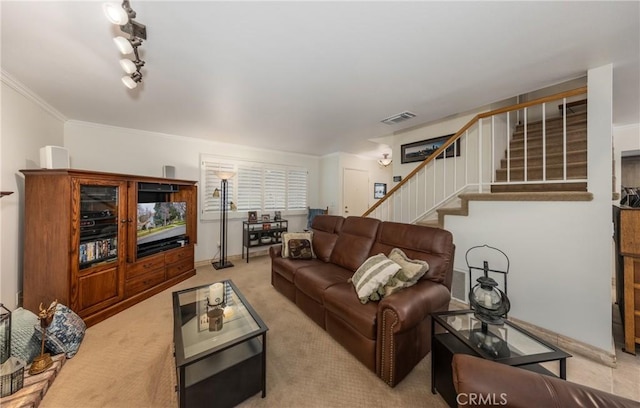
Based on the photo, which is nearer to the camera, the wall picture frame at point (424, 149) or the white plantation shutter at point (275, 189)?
the wall picture frame at point (424, 149)

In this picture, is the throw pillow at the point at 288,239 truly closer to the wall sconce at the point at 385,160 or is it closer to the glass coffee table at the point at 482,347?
the glass coffee table at the point at 482,347

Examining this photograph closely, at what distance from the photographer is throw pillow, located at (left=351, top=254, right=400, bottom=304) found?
71.8 inches

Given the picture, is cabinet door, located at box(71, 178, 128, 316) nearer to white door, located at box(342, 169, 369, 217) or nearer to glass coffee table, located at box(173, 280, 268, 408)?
glass coffee table, located at box(173, 280, 268, 408)

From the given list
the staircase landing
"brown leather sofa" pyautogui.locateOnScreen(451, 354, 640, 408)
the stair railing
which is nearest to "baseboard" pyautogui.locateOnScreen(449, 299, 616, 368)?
the staircase landing

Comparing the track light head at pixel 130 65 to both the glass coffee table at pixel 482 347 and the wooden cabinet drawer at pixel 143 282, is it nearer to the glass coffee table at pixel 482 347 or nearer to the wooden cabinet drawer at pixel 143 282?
the wooden cabinet drawer at pixel 143 282

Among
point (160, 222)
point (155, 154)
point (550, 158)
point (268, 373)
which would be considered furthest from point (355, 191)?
point (268, 373)

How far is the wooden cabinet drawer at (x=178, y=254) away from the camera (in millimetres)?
3320

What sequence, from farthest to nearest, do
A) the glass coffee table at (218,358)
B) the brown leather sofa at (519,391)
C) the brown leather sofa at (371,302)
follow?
1. the brown leather sofa at (371,302)
2. the glass coffee table at (218,358)
3. the brown leather sofa at (519,391)

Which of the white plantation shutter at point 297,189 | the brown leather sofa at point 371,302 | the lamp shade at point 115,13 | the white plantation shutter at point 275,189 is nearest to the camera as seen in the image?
the lamp shade at point 115,13

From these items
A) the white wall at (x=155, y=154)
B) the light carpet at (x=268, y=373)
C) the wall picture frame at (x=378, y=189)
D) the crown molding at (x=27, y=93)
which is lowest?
the light carpet at (x=268, y=373)

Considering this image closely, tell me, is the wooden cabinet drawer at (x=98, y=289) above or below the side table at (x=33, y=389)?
above

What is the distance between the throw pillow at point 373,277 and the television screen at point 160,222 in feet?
9.49

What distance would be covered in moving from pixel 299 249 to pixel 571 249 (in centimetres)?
275

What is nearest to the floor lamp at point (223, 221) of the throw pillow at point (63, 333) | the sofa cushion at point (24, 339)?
the throw pillow at point (63, 333)
